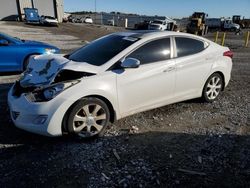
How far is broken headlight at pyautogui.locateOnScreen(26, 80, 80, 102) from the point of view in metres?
3.88

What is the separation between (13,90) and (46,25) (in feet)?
116

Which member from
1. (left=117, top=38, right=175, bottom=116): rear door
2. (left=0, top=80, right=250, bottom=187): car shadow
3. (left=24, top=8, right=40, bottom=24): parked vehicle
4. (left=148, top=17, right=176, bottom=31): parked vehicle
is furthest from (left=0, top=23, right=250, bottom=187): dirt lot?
(left=24, top=8, right=40, bottom=24): parked vehicle

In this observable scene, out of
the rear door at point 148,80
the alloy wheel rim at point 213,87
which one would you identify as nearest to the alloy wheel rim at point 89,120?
the rear door at point 148,80

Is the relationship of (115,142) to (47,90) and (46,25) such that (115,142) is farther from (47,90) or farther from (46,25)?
(46,25)

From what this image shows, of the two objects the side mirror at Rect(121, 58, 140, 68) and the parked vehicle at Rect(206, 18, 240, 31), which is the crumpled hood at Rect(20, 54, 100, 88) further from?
the parked vehicle at Rect(206, 18, 240, 31)

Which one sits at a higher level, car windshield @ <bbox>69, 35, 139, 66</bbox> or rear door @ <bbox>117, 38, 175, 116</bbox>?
car windshield @ <bbox>69, 35, 139, 66</bbox>

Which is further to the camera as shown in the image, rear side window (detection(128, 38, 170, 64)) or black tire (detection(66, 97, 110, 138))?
rear side window (detection(128, 38, 170, 64))

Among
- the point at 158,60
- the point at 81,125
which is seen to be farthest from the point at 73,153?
the point at 158,60

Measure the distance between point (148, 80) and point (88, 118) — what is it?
48.5 inches

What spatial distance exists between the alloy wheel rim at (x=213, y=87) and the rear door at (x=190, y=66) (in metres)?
0.31

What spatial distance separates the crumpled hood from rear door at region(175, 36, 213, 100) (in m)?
1.70

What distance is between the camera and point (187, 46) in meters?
5.32

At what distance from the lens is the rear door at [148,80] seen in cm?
446

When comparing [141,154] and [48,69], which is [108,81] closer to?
[48,69]
